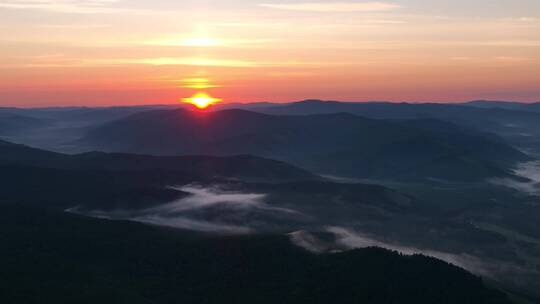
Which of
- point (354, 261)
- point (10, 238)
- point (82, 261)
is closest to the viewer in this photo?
point (354, 261)

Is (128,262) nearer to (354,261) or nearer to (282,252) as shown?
(282,252)

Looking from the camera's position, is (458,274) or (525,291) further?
(525,291)

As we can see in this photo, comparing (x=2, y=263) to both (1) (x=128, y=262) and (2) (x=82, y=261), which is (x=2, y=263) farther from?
(1) (x=128, y=262)

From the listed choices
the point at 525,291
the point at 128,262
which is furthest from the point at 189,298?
the point at 525,291

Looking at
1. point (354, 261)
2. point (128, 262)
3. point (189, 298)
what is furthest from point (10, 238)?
point (354, 261)

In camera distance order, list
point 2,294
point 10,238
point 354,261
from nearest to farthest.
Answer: point 2,294
point 354,261
point 10,238

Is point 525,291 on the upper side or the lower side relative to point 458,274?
lower
